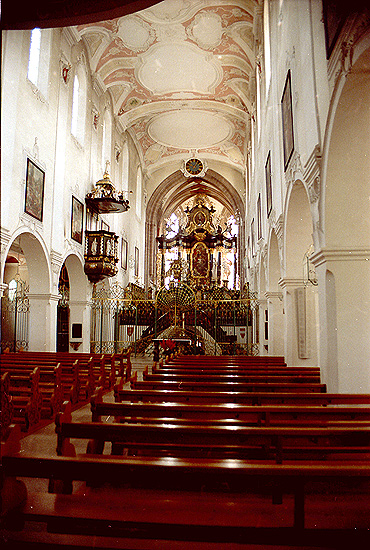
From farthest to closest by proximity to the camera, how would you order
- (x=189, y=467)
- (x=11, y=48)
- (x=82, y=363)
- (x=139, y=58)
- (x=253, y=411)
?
(x=139, y=58), (x=11, y=48), (x=82, y=363), (x=253, y=411), (x=189, y=467)

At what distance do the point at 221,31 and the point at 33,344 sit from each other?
11.8 meters

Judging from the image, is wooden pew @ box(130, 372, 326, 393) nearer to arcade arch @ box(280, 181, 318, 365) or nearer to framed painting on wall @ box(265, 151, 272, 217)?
arcade arch @ box(280, 181, 318, 365)

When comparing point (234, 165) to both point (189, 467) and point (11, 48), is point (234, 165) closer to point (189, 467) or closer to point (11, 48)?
point (11, 48)

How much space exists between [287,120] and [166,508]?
25.4ft

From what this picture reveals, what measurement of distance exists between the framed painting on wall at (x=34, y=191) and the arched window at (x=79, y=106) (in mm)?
3756

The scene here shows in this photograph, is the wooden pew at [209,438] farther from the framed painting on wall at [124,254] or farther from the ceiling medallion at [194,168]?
the ceiling medallion at [194,168]

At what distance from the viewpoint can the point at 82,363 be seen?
8.46 metres

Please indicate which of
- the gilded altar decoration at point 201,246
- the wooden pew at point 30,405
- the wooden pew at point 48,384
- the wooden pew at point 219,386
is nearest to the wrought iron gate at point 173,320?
the wooden pew at point 48,384

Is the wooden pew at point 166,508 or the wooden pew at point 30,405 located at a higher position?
the wooden pew at point 166,508

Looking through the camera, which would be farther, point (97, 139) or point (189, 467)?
point (97, 139)

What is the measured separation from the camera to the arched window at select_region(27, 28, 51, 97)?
443 inches

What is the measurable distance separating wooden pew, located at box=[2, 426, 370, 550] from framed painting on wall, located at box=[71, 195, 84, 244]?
12.3 m

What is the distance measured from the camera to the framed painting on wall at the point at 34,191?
1050 cm

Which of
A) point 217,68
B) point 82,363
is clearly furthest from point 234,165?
point 82,363
